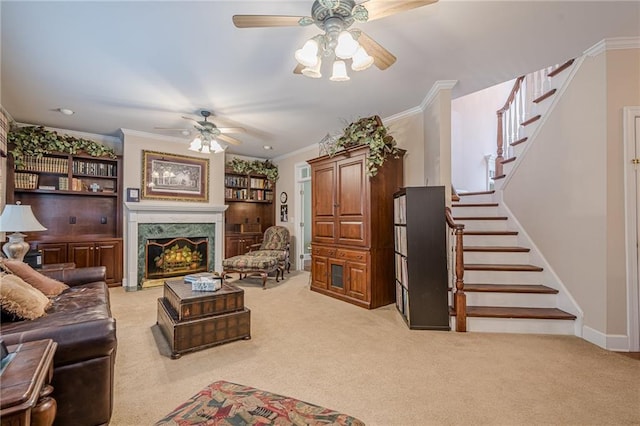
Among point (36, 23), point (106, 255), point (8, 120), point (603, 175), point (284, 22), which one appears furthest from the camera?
point (106, 255)

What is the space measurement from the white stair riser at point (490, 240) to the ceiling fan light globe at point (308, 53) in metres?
3.05

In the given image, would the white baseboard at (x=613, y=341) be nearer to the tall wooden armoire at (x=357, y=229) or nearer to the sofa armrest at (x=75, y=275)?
the tall wooden armoire at (x=357, y=229)

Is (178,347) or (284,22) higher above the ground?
(284,22)

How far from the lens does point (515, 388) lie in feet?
6.39

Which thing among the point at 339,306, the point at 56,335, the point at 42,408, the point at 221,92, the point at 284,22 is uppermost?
the point at 221,92

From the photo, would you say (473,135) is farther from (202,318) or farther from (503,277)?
(202,318)

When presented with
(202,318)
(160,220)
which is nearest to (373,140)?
(202,318)

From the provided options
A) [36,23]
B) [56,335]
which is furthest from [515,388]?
[36,23]

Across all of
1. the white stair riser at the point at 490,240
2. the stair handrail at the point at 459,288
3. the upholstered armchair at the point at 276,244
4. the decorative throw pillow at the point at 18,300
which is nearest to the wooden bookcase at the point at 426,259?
the stair handrail at the point at 459,288

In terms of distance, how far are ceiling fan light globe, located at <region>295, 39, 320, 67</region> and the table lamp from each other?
3375 millimetres

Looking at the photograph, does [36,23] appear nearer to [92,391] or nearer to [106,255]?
[92,391]

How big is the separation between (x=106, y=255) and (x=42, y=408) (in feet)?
14.3

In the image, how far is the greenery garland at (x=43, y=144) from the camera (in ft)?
14.1

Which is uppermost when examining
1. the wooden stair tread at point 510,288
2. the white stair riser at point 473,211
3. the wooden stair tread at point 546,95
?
the wooden stair tread at point 546,95
